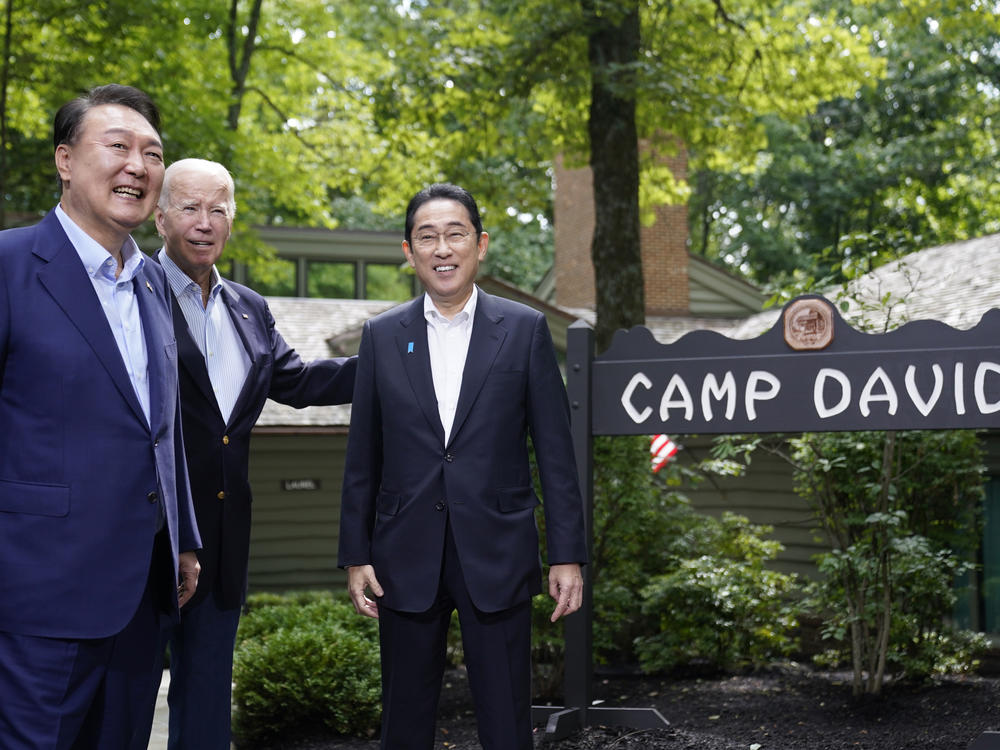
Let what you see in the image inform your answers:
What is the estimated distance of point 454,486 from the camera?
3297mm

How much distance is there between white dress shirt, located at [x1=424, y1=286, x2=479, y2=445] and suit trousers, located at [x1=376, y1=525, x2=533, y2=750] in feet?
1.50

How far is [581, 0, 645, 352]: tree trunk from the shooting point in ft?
32.1

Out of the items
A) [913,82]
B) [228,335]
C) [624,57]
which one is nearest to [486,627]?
[228,335]

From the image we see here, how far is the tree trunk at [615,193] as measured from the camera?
32.1ft

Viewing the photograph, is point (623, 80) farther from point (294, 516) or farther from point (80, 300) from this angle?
point (80, 300)

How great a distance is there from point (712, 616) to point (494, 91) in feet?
21.3

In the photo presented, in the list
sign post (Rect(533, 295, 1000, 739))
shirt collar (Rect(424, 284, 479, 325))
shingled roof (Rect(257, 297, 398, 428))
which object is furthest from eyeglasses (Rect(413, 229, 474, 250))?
shingled roof (Rect(257, 297, 398, 428))

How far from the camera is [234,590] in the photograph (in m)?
3.42

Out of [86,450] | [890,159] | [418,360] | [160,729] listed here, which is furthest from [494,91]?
[890,159]

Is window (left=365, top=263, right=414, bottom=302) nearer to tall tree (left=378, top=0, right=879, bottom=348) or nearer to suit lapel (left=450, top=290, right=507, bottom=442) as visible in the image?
tall tree (left=378, top=0, right=879, bottom=348)

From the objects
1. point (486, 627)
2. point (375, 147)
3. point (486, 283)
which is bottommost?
point (486, 627)

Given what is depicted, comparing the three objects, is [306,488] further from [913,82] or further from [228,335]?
[913,82]

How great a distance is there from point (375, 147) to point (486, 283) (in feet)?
17.6

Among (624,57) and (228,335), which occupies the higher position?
(624,57)
